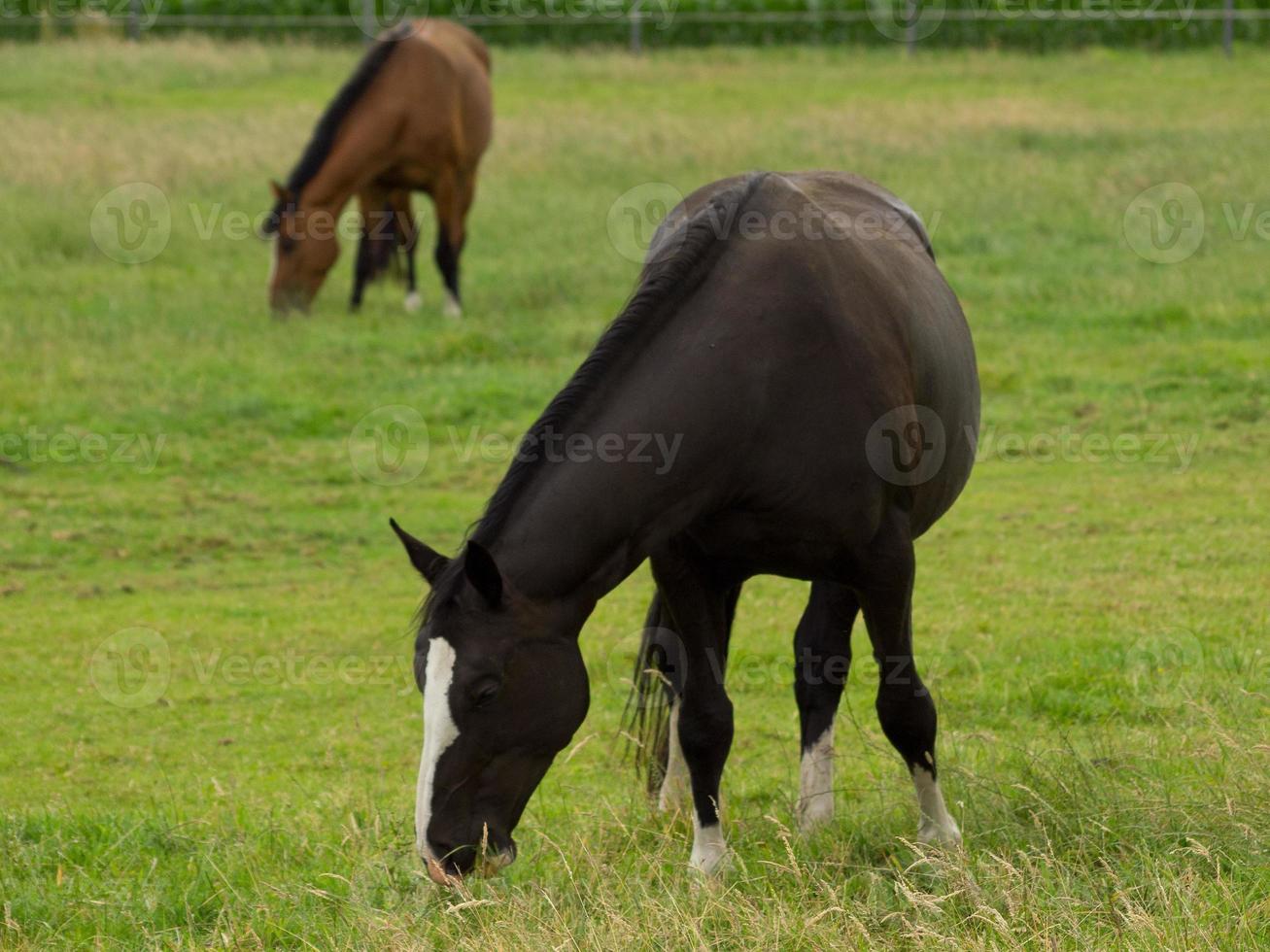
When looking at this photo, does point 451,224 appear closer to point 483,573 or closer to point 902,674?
point 902,674

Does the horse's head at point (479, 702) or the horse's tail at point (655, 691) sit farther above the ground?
the horse's head at point (479, 702)

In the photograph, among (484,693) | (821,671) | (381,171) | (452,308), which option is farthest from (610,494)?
(381,171)

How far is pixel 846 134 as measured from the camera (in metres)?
16.8

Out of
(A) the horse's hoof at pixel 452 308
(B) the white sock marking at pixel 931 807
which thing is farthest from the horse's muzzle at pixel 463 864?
(A) the horse's hoof at pixel 452 308

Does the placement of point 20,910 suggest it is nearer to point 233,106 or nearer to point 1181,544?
point 1181,544

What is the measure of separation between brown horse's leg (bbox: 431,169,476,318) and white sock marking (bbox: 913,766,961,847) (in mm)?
8179

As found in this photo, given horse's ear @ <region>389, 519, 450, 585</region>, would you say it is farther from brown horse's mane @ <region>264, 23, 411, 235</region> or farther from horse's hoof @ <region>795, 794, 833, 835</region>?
brown horse's mane @ <region>264, 23, 411, 235</region>

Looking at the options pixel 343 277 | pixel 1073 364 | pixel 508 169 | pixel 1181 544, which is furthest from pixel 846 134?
pixel 1181 544

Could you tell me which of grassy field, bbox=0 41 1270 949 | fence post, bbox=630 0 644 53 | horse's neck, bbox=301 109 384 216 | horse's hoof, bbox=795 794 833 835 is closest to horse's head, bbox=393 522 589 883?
grassy field, bbox=0 41 1270 949

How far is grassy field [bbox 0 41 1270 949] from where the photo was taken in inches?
157

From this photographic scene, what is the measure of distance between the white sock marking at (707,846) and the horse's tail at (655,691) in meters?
0.40

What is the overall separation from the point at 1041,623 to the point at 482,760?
3544 millimetres

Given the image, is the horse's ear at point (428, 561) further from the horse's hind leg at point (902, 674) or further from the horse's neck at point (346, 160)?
the horse's neck at point (346, 160)

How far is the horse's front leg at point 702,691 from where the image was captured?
433cm
